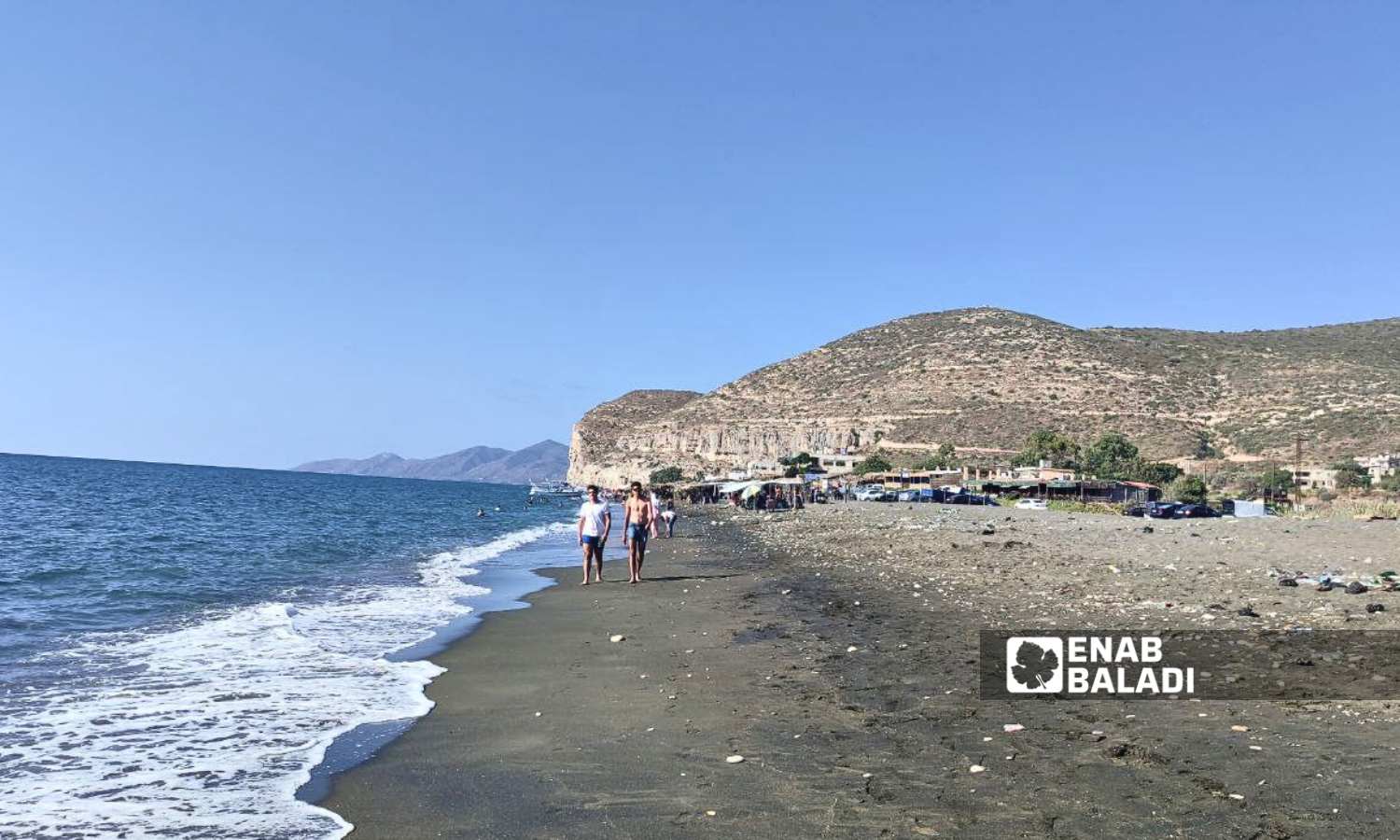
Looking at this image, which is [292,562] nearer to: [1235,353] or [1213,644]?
[1213,644]

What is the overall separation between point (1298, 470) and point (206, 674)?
69.7m

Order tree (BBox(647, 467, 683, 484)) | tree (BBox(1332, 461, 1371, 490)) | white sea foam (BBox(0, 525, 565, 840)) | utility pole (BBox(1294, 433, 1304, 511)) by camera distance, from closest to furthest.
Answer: white sea foam (BBox(0, 525, 565, 840))
utility pole (BBox(1294, 433, 1304, 511))
tree (BBox(1332, 461, 1371, 490))
tree (BBox(647, 467, 683, 484))

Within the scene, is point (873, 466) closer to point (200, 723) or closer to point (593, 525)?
point (593, 525)

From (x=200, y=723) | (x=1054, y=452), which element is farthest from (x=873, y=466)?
(x=200, y=723)

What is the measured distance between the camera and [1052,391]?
3674 inches

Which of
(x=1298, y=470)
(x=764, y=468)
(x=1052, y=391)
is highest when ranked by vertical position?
(x=1052, y=391)

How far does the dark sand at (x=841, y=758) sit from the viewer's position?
4953mm

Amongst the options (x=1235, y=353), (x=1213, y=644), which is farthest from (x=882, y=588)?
(x=1235, y=353)

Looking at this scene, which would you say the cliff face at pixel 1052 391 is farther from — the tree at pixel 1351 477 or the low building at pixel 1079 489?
the low building at pixel 1079 489

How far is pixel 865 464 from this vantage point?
93938 millimetres

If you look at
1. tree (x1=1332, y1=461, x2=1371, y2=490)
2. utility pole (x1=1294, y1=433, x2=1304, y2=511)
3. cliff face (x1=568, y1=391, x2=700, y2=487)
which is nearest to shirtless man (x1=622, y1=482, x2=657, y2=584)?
utility pole (x1=1294, y1=433, x2=1304, y2=511)

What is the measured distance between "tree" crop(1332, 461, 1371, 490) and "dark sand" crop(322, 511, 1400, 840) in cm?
5709

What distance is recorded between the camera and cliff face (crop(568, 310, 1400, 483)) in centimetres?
7688

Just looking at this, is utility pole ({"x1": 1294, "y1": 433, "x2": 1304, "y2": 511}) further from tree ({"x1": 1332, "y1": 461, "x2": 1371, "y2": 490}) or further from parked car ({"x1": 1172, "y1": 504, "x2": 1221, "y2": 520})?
parked car ({"x1": 1172, "y1": 504, "x2": 1221, "y2": 520})
